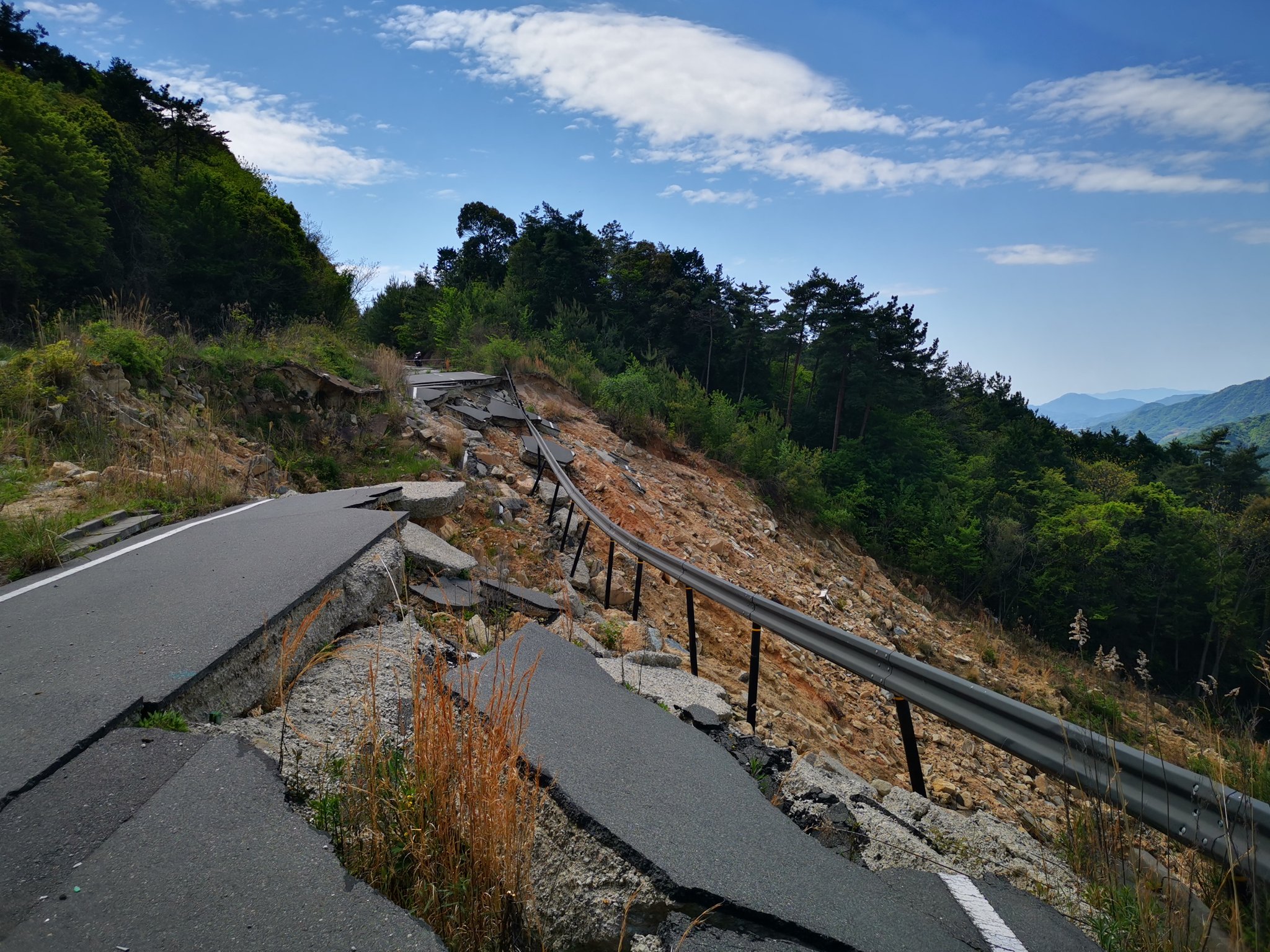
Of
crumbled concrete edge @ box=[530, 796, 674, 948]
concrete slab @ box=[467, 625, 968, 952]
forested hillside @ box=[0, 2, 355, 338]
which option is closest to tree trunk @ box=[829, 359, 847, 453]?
forested hillside @ box=[0, 2, 355, 338]

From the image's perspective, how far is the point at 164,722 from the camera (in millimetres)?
3158

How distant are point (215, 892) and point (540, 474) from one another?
1055 centimetres

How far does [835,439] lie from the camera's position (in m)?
39.0

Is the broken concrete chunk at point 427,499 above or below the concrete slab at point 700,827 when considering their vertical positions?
above

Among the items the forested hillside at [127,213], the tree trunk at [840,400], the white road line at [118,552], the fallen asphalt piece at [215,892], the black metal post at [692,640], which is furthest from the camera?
the tree trunk at [840,400]

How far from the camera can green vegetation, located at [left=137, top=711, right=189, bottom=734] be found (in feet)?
10.3

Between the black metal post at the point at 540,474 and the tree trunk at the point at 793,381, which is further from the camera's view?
the tree trunk at the point at 793,381

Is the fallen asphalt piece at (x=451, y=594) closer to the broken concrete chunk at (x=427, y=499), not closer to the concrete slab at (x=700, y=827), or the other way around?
the broken concrete chunk at (x=427, y=499)

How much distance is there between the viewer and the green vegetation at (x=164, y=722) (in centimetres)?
313

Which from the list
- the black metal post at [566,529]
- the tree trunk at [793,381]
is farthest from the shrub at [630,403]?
the tree trunk at [793,381]

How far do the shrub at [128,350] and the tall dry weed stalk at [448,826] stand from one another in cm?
1048

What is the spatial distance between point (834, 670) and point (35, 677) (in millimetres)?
10442

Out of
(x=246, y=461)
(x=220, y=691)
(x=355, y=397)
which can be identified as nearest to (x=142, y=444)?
(x=246, y=461)

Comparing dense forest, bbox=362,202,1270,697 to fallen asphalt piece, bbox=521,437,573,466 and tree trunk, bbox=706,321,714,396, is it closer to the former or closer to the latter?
tree trunk, bbox=706,321,714,396
